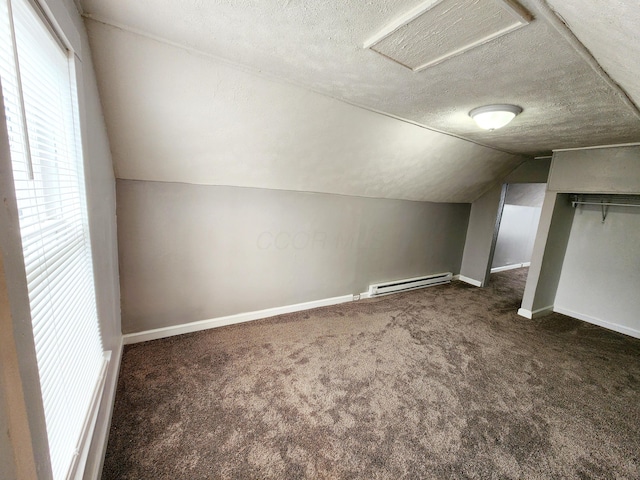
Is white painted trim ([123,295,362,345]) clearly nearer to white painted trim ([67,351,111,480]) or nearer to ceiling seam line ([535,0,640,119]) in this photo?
white painted trim ([67,351,111,480])

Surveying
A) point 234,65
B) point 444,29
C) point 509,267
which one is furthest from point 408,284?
point 234,65

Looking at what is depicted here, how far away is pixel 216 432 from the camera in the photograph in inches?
61.0

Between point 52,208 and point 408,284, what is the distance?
3965 millimetres

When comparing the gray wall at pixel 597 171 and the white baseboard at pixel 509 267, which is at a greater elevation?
the gray wall at pixel 597 171

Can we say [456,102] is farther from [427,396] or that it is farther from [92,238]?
[92,238]

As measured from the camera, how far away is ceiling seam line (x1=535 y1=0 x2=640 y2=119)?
100cm

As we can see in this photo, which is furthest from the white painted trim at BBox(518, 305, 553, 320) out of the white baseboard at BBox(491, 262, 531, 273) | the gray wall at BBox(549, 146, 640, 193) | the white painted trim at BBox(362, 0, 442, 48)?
the white painted trim at BBox(362, 0, 442, 48)

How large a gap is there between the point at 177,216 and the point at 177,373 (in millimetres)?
1271

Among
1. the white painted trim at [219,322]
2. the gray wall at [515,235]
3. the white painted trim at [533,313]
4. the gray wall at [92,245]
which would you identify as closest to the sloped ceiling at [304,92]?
the gray wall at [92,245]

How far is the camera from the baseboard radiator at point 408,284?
148 inches

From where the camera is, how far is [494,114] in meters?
1.96

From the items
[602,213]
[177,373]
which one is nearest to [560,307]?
[602,213]

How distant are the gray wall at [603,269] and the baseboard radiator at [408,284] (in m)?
1.49

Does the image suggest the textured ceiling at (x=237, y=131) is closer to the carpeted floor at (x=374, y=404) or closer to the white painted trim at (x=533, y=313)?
the carpeted floor at (x=374, y=404)
